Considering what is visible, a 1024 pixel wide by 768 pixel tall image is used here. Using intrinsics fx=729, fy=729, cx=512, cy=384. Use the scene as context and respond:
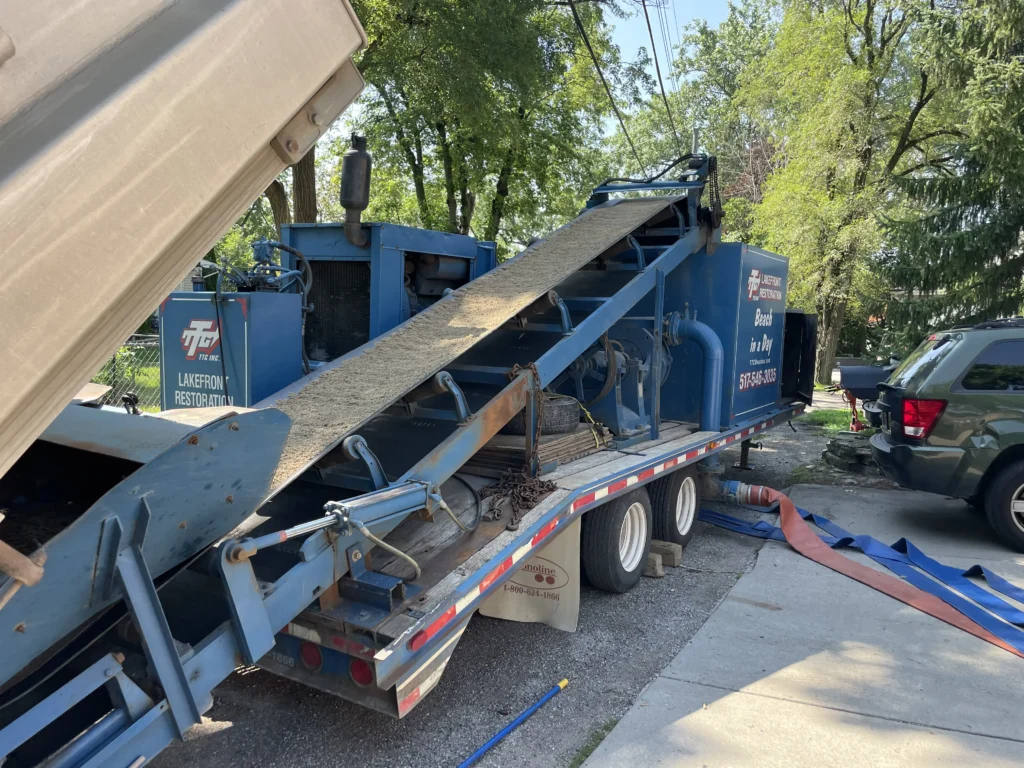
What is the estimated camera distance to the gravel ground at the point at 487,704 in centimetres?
344

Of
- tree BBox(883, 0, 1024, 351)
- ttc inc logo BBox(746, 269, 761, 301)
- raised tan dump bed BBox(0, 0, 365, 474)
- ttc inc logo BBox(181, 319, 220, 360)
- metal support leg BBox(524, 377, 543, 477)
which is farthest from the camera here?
tree BBox(883, 0, 1024, 351)

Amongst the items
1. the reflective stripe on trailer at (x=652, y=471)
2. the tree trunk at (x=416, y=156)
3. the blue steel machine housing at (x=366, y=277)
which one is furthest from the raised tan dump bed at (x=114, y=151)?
the tree trunk at (x=416, y=156)

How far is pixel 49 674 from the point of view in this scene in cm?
248

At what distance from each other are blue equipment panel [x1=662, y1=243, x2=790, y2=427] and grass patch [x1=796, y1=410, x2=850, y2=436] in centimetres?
595

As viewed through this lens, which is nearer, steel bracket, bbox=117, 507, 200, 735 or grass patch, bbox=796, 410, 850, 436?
steel bracket, bbox=117, 507, 200, 735

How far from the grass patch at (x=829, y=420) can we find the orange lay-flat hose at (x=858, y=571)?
19.6 feet

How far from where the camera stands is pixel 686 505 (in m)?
6.51

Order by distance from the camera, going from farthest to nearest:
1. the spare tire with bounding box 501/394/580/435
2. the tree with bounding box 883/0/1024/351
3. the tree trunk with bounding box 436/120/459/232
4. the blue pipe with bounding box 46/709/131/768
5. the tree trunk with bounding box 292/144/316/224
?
the tree trunk with bounding box 436/120/459/232, the tree with bounding box 883/0/1024/351, the tree trunk with bounding box 292/144/316/224, the spare tire with bounding box 501/394/580/435, the blue pipe with bounding box 46/709/131/768

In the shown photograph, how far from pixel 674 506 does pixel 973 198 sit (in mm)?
11189

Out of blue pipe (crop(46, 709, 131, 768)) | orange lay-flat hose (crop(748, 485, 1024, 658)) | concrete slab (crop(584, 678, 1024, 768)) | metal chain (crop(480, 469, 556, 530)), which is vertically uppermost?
metal chain (crop(480, 469, 556, 530))

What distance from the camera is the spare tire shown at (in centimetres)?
505

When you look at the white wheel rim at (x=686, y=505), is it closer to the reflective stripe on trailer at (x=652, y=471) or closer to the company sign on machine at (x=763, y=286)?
the reflective stripe on trailer at (x=652, y=471)

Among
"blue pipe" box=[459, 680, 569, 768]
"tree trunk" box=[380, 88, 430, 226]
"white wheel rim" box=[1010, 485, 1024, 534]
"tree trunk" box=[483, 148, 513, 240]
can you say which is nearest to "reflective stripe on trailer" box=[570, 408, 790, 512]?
"blue pipe" box=[459, 680, 569, 768]

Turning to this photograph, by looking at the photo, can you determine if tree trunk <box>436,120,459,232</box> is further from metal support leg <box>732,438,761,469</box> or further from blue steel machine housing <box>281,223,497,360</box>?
blue steel machine housing <box>281,223,497,360</box>
